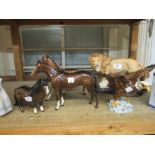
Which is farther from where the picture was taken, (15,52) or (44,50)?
(44,50)

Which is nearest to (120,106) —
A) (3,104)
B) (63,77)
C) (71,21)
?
(63,77)

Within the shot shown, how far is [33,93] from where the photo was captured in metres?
0.61

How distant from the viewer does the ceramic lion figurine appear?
2.30 feet

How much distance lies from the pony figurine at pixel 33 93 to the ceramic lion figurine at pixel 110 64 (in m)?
0.21

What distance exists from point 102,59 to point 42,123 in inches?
13.4

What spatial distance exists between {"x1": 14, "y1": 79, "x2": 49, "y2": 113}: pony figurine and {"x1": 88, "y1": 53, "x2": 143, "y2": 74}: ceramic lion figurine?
0.70 feet

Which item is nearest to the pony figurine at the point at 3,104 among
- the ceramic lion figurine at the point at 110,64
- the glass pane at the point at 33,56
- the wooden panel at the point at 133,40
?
the ceramic lion figurine at the point at 110,64

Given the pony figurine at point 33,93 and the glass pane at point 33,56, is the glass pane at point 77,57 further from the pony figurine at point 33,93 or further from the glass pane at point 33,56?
the pony figurine at point 33,93
